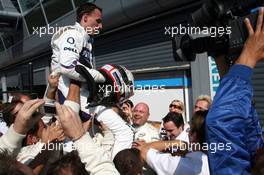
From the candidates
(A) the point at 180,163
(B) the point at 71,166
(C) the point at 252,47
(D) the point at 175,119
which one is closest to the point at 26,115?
(B) the point at 71,166

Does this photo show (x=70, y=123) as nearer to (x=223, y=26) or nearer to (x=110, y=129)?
(x=223, y=26)

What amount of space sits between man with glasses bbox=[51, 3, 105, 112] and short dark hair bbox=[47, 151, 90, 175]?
812mm

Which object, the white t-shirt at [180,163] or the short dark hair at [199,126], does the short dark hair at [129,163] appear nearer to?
the white t-shirt at [180,163]

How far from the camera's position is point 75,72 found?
113 inches

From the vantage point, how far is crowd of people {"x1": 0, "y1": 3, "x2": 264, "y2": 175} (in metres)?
1.29

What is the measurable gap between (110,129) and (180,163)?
108 centimetres

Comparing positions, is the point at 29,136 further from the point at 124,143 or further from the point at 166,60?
the point at 166,60

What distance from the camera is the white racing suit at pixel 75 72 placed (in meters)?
2.89

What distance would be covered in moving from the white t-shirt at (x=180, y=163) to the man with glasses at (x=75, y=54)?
768 mm

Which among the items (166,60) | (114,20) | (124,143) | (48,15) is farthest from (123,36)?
(124,143)

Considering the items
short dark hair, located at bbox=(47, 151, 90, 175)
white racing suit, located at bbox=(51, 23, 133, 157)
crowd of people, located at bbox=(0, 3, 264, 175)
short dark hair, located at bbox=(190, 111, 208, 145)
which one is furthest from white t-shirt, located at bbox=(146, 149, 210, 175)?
white racing suit, located at bbox=(51, 23, 133, 157)

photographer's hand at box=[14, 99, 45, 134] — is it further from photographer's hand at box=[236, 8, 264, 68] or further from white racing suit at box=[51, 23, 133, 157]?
photographer's hand at box=[236, 8, 264, 68]

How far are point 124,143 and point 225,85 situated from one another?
1.89m

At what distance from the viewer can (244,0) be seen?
137 centimetres
